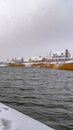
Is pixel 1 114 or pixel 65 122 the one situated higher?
pixel 1 114

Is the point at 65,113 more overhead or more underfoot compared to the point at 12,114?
more underfoot

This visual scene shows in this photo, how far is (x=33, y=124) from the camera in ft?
9.37

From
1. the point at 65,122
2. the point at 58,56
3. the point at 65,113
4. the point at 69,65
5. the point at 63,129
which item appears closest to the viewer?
the point at 63,129

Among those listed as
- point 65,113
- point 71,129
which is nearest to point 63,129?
point 71,129

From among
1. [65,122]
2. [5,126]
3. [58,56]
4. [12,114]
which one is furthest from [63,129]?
[58,56]

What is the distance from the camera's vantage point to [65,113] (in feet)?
33.4

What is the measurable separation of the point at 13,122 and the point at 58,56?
6816 inches

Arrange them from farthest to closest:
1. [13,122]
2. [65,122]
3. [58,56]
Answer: [58,56] → [65,122] → [13,122]

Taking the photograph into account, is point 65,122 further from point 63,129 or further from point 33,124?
point 33,124

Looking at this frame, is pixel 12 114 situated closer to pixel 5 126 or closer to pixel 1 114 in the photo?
pixel 1 114

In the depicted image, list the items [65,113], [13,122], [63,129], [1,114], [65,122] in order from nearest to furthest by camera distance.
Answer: [13,122] → [1,114] → [63,129] → [65,122] → [65,113]

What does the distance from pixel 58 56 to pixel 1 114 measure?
6804 inches

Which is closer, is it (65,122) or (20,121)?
(20,121)

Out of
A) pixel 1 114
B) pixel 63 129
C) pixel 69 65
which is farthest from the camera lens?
pixel 69 65
